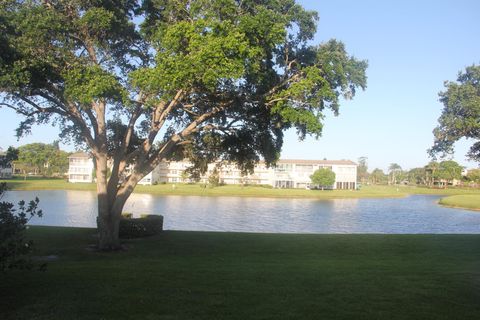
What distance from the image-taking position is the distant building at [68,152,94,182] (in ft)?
370

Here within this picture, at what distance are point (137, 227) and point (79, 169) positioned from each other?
99.1m

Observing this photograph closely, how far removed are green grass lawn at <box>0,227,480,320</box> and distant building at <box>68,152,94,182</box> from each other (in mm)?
101452

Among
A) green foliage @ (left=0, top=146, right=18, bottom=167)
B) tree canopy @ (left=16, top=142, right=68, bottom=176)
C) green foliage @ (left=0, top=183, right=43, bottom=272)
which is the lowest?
green foliage @ (left=0, top=183, right=43, bottom=272)

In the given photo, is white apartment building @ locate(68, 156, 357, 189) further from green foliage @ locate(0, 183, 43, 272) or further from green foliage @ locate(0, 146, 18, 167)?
green foliage @ locate(0, 183, 43, 272)

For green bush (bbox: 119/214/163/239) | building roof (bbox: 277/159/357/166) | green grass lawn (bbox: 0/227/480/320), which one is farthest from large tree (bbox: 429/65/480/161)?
building roof (bbox: 277/159/357/166)

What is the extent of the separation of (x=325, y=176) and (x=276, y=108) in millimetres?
92972

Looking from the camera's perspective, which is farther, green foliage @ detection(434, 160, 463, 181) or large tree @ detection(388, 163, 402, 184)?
large tree @ detection(388, 163, 402, 184)

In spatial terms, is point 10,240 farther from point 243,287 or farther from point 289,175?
point 289,175

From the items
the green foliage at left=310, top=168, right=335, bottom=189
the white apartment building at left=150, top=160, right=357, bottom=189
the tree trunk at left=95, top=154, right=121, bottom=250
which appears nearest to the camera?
the tree trunk at left=95, top=154, right=121, bottom=250

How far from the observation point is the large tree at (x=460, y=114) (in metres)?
21.4

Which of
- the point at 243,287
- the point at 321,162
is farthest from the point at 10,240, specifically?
the point at 321,162

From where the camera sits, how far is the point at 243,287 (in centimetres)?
967

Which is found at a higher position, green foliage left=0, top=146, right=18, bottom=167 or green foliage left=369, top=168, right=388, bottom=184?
green foliage left=369, top=168, right=388, bottom=184

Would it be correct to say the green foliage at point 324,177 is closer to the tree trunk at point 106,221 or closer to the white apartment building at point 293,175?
the white apartment building at point 293,175
